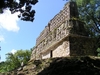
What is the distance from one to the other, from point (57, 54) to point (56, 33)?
178cm

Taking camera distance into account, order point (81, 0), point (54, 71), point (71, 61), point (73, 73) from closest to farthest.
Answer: point (73, 73) < point (54, 71) < point (71, 61) < point (81, 0)

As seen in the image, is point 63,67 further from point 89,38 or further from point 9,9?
point 89,38

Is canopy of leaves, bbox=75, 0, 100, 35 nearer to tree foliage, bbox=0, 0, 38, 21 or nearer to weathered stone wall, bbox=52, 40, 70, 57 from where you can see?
weathered stone wall, bbox=52, 40, 70, 57

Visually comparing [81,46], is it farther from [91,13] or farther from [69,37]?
[91,13]

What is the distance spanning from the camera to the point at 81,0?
18.4 m

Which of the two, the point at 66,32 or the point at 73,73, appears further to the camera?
the point at 66,32

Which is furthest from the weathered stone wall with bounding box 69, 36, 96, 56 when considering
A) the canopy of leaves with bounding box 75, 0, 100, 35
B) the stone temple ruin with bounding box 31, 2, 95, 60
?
the canopy of leaves with bounding box 75, 0, 100, 35

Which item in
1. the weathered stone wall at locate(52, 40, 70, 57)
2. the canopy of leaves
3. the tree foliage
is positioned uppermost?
the canopy of leaves

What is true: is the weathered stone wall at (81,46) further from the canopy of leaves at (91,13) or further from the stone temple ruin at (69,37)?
the canopy of leaves at (91,13)

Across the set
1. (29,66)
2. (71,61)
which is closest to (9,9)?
(29,66)

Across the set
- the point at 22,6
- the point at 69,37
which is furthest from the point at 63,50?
the point at 22,6

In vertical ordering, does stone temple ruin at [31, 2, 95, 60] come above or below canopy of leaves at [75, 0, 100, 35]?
below

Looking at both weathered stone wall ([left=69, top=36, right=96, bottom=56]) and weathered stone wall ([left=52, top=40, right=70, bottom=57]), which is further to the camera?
weathered stone wall ([left=52, top=40, right=70, bottom=57])

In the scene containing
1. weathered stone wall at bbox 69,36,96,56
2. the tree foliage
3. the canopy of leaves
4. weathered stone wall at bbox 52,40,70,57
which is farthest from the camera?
the canopy of leaves
